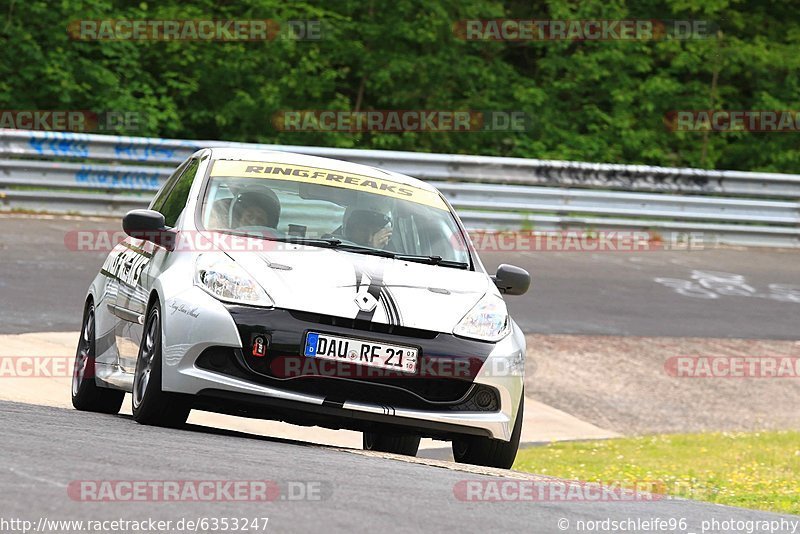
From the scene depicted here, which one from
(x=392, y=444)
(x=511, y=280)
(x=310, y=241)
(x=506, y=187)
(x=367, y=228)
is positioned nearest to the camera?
(x=310, y=241)

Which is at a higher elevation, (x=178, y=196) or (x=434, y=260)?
(x=178, y=196)

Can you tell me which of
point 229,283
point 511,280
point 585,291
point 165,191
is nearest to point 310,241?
point 229,283

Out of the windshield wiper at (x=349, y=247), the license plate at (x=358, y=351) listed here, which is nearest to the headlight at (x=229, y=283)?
the license plate at (x=358, y=351)

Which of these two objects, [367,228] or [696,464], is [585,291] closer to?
[696,464]

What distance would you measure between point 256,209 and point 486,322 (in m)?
1.48

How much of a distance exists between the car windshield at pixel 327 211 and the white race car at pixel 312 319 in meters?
0.01

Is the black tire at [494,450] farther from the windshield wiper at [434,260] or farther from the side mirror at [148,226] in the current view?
the side mirror at [148,226]

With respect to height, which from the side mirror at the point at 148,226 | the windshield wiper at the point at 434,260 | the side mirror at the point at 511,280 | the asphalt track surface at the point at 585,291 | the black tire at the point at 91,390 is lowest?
the asphalt track surface at the point at 585,291

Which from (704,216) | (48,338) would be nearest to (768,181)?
(704,216)

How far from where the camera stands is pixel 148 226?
783cm

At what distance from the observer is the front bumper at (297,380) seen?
7.12 meters

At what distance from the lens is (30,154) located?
63.6 ft

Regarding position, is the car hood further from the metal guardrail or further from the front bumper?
the metal guardrail

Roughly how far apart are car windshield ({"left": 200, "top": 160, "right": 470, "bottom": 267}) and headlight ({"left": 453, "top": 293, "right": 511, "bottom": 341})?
0.54 m
